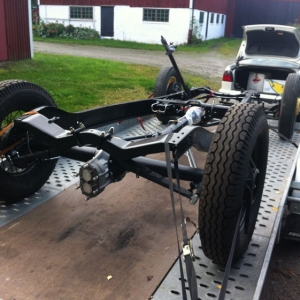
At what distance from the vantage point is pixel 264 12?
36.8m

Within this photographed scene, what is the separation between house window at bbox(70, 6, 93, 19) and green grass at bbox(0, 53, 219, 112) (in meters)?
15.2

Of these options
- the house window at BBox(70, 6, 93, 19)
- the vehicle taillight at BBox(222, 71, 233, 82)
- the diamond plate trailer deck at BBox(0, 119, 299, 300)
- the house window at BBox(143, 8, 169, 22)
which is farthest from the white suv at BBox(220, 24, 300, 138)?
the house window at BBox(70, 6, 93, 19)

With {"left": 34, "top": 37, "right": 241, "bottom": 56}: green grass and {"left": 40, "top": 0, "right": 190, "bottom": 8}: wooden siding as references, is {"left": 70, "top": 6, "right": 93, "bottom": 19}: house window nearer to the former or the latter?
{"left": 40, "top": 0, "right": 190, "bottom": 8}: wooden siding

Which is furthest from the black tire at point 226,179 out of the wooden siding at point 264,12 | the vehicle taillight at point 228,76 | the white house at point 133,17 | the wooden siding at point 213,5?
the wooden siding at point 264,12

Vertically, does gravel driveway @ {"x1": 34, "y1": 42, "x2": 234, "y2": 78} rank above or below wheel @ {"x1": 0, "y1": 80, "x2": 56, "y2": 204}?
below

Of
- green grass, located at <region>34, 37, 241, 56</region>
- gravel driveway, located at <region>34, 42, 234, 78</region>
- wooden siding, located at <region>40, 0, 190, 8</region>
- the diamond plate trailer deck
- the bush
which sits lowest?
green grass, located at <region>34, 37, 241, 56</region>

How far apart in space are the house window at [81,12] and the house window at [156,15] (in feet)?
13.8

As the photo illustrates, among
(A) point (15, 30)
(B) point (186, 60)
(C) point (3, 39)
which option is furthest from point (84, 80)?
(B) point (186, 60)

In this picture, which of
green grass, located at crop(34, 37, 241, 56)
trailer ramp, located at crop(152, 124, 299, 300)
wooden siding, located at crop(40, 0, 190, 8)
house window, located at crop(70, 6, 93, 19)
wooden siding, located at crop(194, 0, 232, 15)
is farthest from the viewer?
house window, located at crop(70, 6, 93, 19)

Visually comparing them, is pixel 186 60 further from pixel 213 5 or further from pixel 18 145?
pixel 18 145

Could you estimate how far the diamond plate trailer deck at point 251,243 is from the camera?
8.00 feet

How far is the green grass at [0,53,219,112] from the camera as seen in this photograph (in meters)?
8.73

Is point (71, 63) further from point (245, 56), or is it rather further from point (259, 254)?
point (259, 254)

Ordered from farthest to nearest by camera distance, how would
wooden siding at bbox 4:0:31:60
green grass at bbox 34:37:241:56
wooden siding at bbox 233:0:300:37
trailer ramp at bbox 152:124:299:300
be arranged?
wooden siding at bbox 233:0:300:37 < green grass at bbox 34:37:241:56 < wooden siding at bbox 4:0:31:60 < trailer ramp at bbox 152:124:299:300
